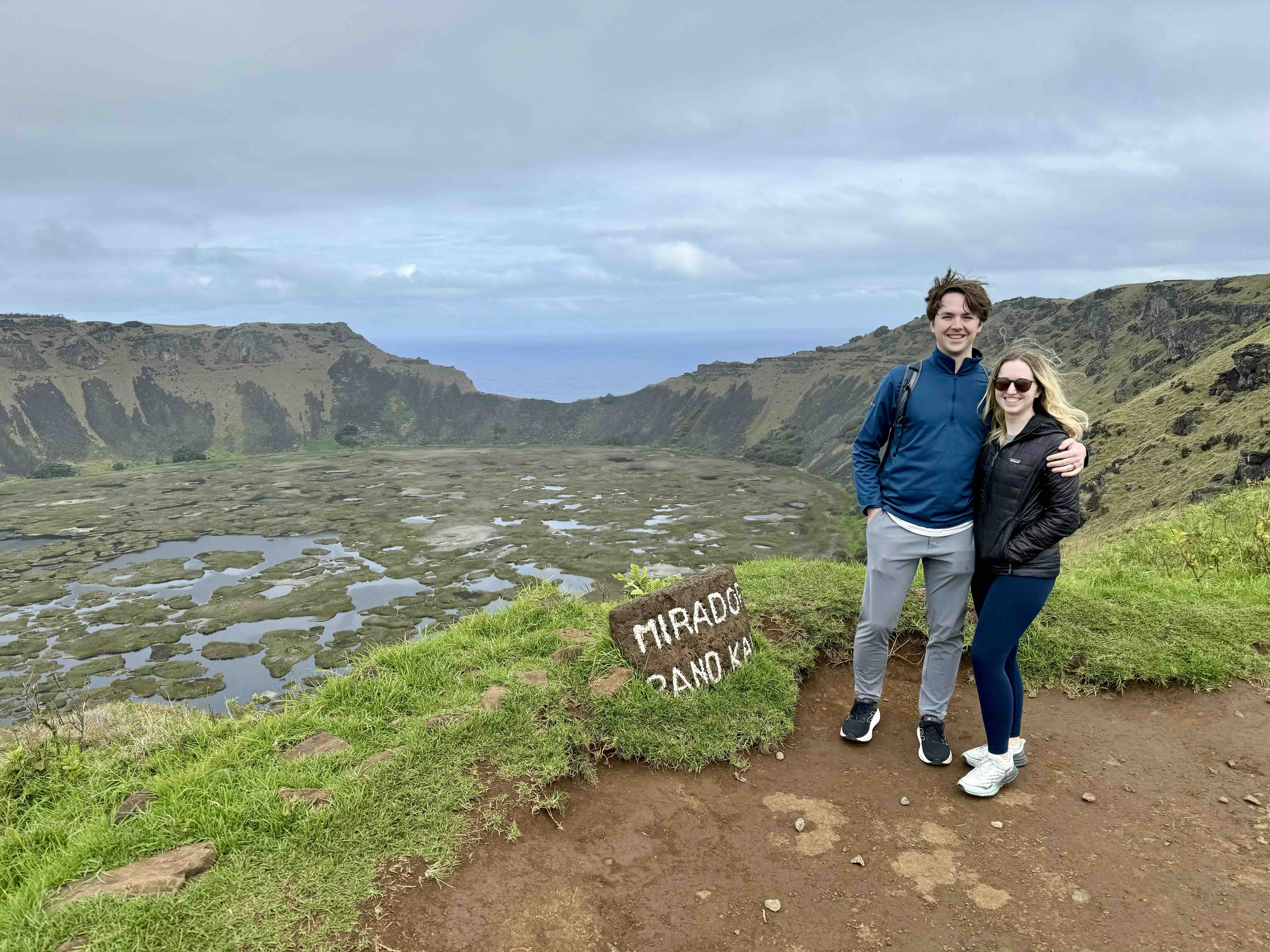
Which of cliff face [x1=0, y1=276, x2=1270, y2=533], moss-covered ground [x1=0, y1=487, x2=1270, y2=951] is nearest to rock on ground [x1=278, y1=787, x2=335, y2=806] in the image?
moss-covered ground [x1=0, y1=487, x2=1270, y2=951]

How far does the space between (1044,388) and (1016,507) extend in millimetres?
858

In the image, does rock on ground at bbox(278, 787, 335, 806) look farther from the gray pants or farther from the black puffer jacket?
the black puffer jacket

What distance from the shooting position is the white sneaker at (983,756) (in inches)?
223

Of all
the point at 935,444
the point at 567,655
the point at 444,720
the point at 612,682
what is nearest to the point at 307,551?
the point at 567,655

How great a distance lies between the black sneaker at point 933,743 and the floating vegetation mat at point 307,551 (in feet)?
19.5

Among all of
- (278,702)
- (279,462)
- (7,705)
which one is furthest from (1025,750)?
(279,462)

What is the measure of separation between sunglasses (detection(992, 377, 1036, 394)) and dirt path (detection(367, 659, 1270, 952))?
3.21m

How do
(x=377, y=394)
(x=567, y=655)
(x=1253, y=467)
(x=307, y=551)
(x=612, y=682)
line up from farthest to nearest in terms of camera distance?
(x=377, y=394)
(x=307, y=551)
(x=1253, y=467)
(x=567, y=655)
(x=612, y=682)

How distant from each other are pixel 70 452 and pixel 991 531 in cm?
16629

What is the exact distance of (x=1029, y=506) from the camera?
4996 mm

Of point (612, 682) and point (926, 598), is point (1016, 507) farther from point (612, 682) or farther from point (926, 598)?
point (612, 682)

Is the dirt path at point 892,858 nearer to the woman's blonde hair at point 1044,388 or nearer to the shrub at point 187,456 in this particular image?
the woman's blonde hair at point 1044,388

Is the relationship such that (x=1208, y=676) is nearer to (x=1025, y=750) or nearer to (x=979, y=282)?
(x=1025, y=750)

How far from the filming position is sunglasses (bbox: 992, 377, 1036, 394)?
493 cm
